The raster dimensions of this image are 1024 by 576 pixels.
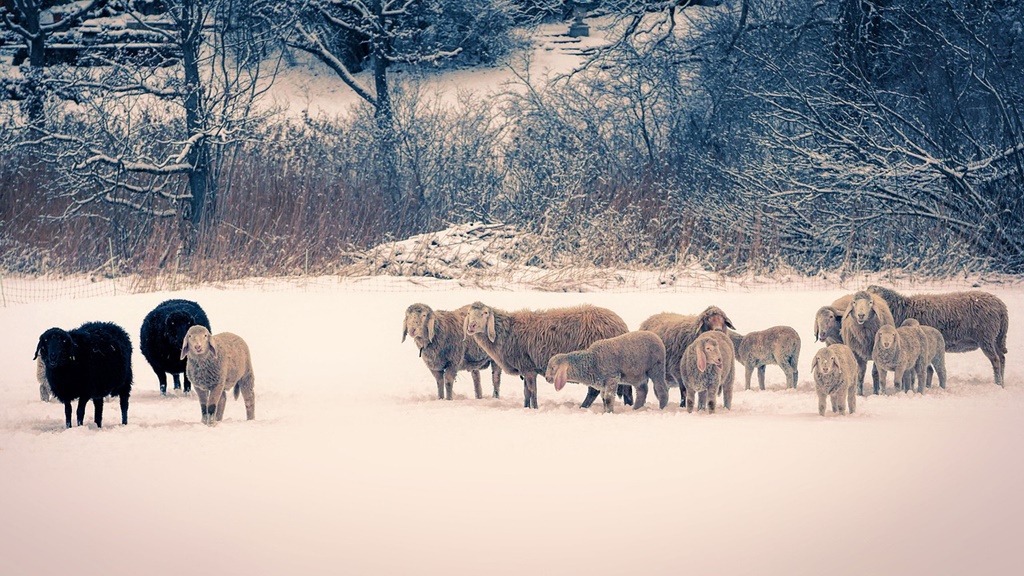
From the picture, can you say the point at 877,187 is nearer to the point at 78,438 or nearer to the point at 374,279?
the point at 374,279

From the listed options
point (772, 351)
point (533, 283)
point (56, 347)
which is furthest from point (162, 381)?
point (533, 283)

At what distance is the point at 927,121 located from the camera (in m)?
16.1

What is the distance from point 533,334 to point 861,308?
2.23m

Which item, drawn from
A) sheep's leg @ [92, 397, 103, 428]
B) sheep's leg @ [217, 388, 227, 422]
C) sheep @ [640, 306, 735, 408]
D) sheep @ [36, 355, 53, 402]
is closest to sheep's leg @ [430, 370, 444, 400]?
sheep @ [640, 306, 735, 408]

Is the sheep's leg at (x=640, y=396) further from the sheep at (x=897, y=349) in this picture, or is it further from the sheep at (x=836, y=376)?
the sheep at (x=897, y=349)

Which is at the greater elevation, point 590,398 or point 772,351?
point 772,351

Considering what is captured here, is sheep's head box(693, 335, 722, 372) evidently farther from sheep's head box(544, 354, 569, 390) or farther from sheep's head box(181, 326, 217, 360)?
sheep's head box(181, 326, 217, 360)

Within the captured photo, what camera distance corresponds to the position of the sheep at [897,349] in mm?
7277

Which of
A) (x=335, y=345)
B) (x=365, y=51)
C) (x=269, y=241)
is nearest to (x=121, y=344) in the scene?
(x=335, y=345)

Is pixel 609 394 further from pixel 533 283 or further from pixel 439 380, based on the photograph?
pixel 533 283

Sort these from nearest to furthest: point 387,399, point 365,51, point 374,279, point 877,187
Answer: point 387,399 → point 374,279 → point 877,187 → point 365,51

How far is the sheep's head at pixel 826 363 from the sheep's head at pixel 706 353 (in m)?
0.55

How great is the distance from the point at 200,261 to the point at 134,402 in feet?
19.4

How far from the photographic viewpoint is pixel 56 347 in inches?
248
